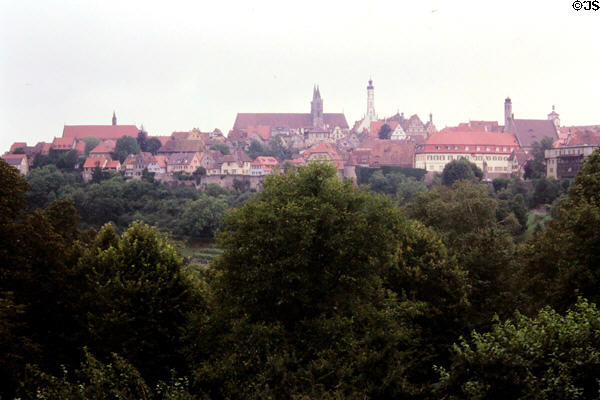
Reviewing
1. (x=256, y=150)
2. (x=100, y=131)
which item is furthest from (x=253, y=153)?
(x=100, y=131)

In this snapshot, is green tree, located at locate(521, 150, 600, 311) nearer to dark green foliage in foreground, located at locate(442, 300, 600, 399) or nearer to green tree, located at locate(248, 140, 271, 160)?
dark green foliage in foreground, located at locate(442, 300, 600, 399)

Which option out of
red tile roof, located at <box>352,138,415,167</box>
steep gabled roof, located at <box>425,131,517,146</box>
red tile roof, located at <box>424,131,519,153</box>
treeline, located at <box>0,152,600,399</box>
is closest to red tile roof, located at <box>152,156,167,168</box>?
Answer: red tile roof, located at <box>352,138,415,167</box>

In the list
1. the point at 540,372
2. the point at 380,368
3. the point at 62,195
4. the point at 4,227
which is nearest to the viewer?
the point at 540,372

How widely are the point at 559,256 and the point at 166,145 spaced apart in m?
96.9

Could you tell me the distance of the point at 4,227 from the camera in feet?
64.1

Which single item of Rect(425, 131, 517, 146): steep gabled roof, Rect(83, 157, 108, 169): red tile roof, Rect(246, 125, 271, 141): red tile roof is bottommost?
Rect(83, 157, 108, 169): red tile roof

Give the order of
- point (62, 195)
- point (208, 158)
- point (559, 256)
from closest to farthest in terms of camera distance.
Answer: point (559, 256)
point (62, 195)
point (208, 158)

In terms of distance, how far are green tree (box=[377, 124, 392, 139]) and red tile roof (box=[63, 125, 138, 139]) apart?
1818 inches

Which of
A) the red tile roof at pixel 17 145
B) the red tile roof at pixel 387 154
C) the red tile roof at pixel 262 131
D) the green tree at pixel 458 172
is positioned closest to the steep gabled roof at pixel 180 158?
the red tile roof at pixel 387 154

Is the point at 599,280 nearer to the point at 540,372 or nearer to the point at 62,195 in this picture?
the point at 540,372

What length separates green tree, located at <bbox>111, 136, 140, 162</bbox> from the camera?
110 metres

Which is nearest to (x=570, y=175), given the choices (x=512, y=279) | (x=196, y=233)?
(x=196, y=233)

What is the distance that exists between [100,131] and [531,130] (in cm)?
7476

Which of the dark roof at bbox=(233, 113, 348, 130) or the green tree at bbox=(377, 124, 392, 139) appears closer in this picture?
the green tree at bbox=(377, 124, 392, 139)
